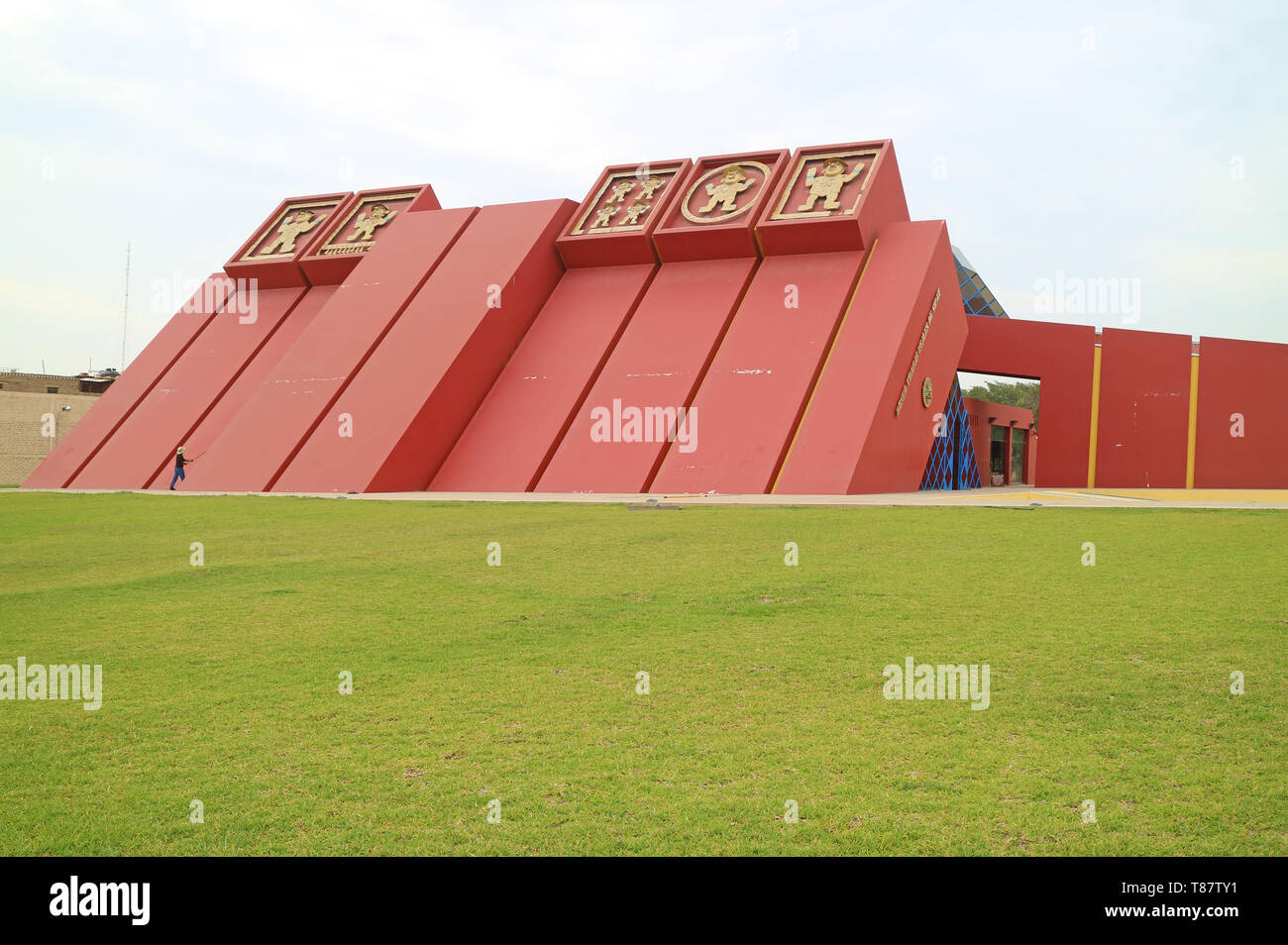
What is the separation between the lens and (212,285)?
3303 centimetres

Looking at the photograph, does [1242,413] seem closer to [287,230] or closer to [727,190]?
[727,190]

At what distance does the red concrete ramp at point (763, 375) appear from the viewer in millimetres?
20984

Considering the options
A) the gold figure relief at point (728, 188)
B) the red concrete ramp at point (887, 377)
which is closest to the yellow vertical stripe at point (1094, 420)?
the red concrete ramp at point (887, 377)

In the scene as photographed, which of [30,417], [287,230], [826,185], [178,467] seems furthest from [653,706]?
[30,417]

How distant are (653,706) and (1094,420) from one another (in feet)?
88.6

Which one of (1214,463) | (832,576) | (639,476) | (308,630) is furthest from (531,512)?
(1214,463)

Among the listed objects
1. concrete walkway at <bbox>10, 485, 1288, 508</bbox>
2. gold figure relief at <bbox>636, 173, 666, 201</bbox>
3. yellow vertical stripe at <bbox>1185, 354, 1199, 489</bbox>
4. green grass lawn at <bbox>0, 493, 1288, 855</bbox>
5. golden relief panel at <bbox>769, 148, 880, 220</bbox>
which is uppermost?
gold figure relief at <bbox>636, 173, 666, 201</bbox>

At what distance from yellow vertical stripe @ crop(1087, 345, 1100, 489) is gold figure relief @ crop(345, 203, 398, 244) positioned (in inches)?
870

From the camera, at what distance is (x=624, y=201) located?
26359 mm

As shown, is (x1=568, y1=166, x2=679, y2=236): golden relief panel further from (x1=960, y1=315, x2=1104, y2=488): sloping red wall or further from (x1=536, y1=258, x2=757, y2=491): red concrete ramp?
(x1=960, y1=315, x2=1104, y2=488): sloping red wall

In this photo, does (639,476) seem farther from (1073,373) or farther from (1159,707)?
(1159,707)

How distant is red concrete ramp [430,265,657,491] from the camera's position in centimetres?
2298

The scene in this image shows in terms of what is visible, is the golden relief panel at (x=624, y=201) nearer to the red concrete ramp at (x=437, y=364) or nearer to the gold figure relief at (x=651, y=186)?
the gold figure relief at (x=651, y=186)

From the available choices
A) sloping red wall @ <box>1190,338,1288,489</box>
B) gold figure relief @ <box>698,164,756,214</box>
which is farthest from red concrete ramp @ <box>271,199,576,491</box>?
sloping red wall @ <box>1190,338,1288,489</box>
